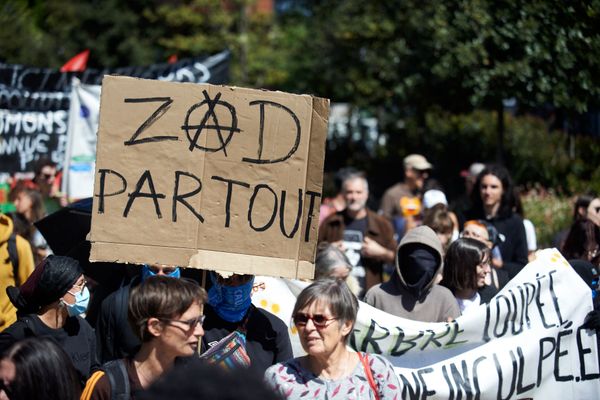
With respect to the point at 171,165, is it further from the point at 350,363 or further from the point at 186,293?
the point at 350,363

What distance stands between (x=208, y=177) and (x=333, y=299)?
2.58 feet

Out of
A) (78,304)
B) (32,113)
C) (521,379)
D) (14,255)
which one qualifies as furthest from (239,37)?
(78,304)

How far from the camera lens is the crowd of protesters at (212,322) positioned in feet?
10.4

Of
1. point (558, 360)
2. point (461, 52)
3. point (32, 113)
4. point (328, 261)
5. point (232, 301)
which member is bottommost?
point (558, 360)

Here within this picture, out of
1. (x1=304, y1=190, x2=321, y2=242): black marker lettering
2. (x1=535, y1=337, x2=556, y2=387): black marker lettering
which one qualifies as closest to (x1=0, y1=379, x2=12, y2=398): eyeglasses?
(x1=304, y1=190, x2=321, y2=242): black marker lettering

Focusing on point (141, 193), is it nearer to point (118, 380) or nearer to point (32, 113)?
point (118, 380)

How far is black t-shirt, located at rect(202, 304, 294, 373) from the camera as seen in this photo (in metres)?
4.51

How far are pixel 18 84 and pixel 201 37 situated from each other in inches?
610

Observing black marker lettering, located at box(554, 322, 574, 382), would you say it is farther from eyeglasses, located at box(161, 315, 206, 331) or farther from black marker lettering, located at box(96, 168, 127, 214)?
black marker lettering, located at box(96, 168, 127, 214)

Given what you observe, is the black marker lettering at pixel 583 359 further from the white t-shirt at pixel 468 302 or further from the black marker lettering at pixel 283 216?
the black marker lettering at pixel 283 216

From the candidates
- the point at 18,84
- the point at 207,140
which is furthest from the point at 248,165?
the point at 18,84

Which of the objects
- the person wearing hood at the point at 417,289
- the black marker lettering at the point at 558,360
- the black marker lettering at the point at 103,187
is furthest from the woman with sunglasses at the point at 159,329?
the black marker lettering at the point at 558,360

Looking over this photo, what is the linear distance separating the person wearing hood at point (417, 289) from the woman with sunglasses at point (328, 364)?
1369mm

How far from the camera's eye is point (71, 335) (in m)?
4.52
